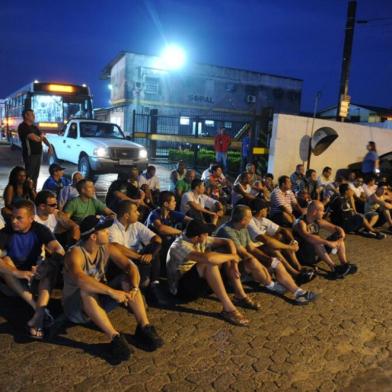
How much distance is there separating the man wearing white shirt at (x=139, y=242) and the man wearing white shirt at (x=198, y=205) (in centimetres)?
232

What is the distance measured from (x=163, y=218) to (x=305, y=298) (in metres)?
2.14

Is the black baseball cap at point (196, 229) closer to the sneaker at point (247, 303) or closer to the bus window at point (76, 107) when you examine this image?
the sneaker at point (247, 303)

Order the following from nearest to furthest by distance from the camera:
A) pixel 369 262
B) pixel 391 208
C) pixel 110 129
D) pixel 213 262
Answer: pixel 213 262 → pixel 369 262 → pixel 391 208 → pixel 110 129

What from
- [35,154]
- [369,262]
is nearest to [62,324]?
[369,262]

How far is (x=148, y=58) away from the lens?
31422 millimetres

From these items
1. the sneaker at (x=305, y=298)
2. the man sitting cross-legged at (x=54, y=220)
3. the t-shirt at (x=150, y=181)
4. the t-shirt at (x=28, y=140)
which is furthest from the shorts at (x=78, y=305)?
the t-shirt at (x=28, y=140)

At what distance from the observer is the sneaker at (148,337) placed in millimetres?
3805

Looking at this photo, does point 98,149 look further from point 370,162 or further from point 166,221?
point 370,162

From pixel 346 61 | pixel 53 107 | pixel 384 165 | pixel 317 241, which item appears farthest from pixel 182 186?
pixel 53 107

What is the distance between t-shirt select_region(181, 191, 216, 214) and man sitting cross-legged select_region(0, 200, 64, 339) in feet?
10.6

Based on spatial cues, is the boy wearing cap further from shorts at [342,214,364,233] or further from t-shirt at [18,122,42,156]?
shorts at [342,214,364,233]

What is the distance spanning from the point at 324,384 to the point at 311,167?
34.9 feet

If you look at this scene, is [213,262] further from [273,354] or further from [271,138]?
[271,138]

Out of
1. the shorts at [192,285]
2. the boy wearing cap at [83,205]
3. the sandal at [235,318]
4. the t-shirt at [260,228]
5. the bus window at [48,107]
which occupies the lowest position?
the sandal at [235,318]
